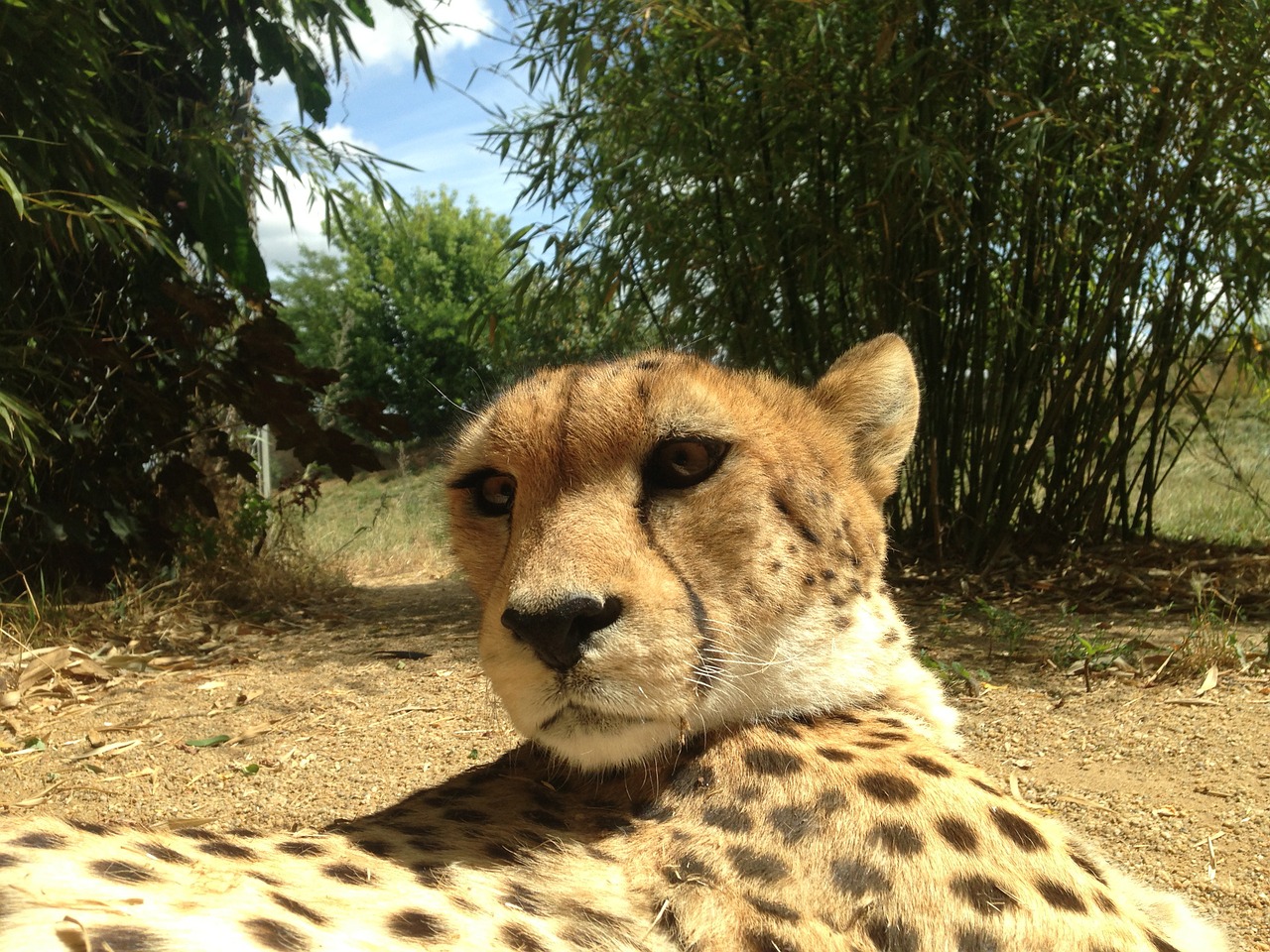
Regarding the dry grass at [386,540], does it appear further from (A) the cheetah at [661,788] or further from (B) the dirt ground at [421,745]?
(A) the cheetah at [661,788]

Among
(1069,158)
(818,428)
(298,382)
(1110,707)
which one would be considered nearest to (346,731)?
(818,428)

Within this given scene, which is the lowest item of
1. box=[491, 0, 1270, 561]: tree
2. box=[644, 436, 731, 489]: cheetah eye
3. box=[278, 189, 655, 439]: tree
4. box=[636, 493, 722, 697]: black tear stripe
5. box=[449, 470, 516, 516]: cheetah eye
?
box=[636, 493, 722, 697]: black tear stripe

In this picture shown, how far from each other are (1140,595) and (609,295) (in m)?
2.66

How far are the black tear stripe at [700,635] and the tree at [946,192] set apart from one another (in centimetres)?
266

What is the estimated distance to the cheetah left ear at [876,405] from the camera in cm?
160

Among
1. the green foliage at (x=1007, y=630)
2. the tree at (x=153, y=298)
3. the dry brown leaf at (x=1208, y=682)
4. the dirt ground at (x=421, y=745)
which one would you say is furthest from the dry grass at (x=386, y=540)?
the dry brown leaf at (x=1208, y=682)

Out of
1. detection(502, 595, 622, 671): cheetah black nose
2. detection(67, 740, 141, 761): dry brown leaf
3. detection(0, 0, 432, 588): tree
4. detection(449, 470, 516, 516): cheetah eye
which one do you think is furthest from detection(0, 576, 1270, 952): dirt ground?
detection(0, 0, 432, 588): tree

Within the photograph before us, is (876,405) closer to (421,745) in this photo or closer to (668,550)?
(668,550)

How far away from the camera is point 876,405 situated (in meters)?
1.61

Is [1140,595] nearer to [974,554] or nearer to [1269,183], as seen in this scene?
[974,554]

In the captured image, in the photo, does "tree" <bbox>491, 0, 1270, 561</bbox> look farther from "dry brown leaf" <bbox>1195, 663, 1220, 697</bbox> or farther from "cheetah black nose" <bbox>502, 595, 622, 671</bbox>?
"cheetah black nose" <bbox>502, 595, 622, 671</bbox>

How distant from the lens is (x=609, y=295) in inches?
169

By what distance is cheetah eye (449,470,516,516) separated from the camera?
1.43m

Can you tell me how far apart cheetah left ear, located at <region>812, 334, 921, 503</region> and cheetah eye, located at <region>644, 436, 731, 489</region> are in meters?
0.36
